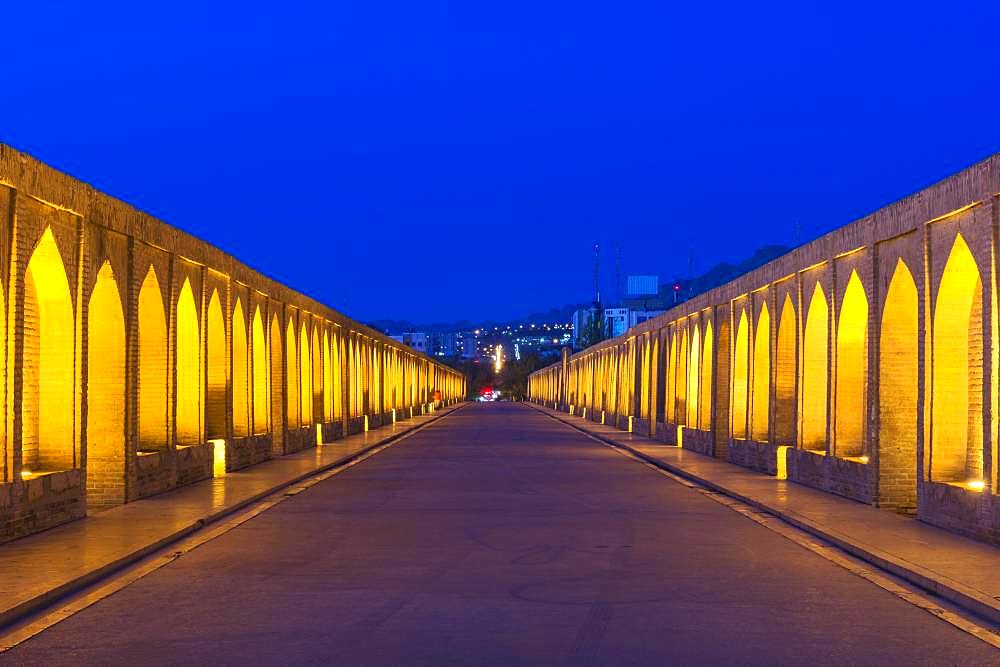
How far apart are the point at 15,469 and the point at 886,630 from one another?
9.86 metres

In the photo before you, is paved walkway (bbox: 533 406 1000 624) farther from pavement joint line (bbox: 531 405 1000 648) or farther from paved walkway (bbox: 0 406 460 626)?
paved walkway (bbox: 0 406 460 626)

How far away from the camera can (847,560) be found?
43.4ft

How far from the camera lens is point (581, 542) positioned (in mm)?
14594

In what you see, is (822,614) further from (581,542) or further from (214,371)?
(214,371)

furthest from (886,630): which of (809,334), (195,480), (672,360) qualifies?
(672,360)

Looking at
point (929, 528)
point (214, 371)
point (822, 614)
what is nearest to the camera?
point (822, 614)

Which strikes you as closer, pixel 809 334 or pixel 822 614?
pixel 822 614

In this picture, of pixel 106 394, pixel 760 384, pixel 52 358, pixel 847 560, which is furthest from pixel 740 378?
pixel 52 358

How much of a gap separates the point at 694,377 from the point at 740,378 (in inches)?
308

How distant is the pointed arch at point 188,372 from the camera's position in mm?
24062

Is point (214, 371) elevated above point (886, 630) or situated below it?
above

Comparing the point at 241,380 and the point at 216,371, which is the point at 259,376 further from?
the point at 216,371

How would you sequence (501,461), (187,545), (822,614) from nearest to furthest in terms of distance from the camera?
(822,614) < (187,545) < (501,461)

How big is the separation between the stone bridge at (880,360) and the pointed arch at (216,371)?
441 inches
